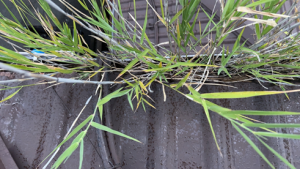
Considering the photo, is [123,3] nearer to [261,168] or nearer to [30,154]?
[30,154]

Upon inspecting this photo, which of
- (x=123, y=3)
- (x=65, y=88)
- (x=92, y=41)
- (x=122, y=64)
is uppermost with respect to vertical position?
(x=123, y=3)

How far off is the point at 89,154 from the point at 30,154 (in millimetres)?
279

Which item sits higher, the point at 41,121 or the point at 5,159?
the point at 41,121

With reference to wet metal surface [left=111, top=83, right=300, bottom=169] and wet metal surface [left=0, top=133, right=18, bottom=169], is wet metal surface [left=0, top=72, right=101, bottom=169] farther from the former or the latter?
wet metal surface [left=111, top=83, right=300, bottom=169]

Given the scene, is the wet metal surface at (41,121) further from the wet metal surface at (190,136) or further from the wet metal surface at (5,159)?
the wet metal surface at (190,136)

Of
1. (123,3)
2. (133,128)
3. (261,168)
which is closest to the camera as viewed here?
(261,168)

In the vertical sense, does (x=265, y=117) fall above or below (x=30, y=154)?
above

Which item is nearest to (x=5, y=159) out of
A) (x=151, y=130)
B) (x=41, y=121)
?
(x=41, y=121)

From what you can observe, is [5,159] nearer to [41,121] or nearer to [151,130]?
[41,121]

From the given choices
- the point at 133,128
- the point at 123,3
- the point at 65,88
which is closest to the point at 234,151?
the point at 133,128

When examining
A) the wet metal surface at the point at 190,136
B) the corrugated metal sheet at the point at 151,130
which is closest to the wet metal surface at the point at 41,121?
the corrugated metal sheet at the point at 151,130

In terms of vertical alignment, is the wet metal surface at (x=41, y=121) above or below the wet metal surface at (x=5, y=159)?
above

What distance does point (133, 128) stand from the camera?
78cm

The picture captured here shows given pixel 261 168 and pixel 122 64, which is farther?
pixel 122 64
